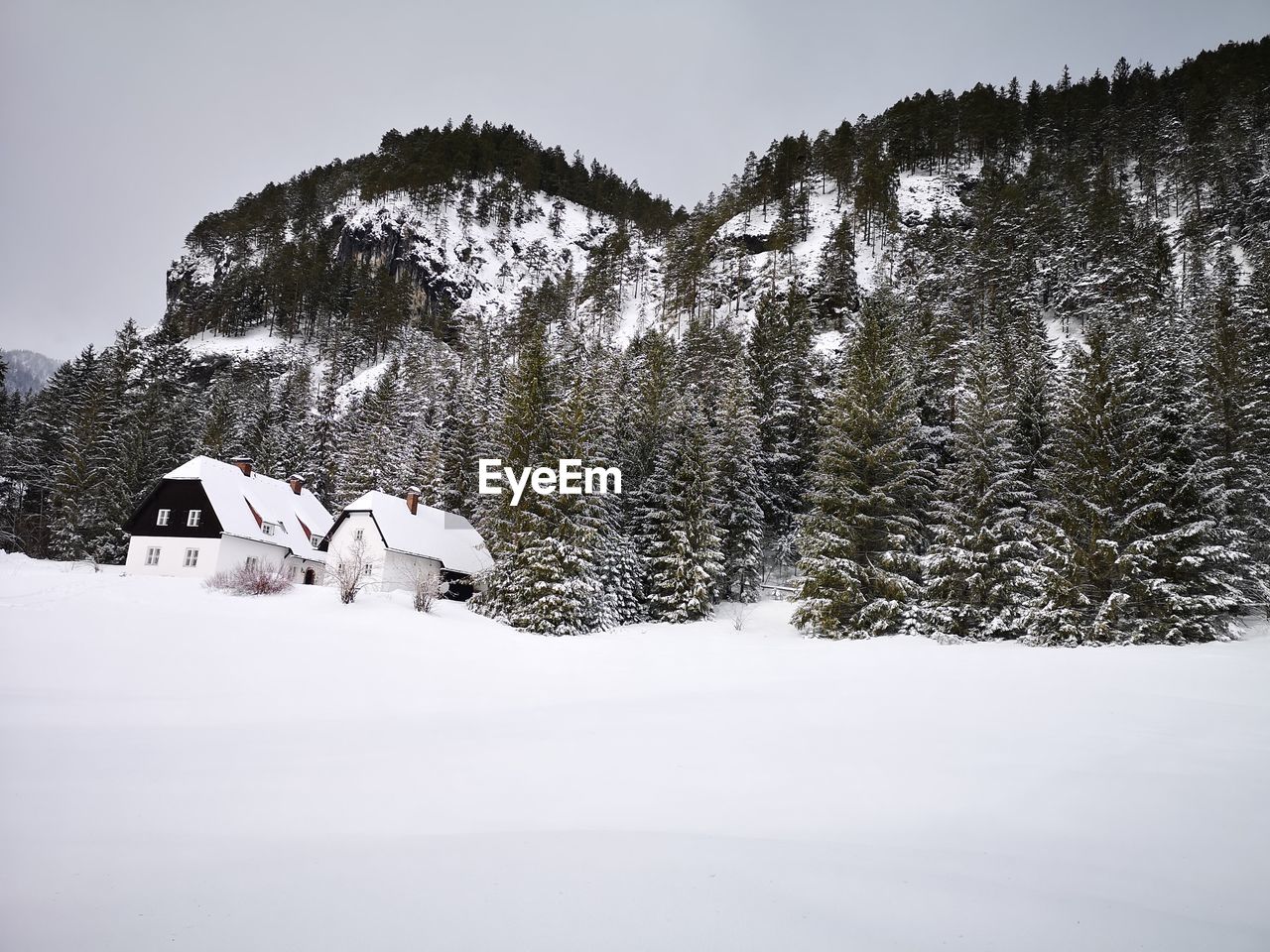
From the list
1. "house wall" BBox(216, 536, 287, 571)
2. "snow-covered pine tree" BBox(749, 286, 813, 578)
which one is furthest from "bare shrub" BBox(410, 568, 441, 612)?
"snow-covered pine tree" BBox(749, 286, 813, 578)

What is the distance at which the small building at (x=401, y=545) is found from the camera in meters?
36.5

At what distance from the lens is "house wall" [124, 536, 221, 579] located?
115ft

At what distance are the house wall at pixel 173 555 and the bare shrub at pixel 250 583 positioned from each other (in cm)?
664

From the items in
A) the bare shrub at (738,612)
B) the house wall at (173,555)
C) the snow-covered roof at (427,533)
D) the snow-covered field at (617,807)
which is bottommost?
the snow-covered field at (617,807)

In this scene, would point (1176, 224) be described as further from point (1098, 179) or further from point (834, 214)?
point (834, 214)

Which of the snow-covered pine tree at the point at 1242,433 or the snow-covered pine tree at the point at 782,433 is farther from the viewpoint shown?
the snow-covered pine tree at the point at 782,433

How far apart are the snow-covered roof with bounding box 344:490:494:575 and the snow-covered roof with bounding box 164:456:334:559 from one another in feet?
14.3

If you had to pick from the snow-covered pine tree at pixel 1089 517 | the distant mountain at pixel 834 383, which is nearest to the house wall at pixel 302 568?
the distant mountain at pixel 834 383

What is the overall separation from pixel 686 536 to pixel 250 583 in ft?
64.7

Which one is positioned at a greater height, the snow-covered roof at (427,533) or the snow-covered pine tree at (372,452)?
the snow-covered pine tree at (372,452)

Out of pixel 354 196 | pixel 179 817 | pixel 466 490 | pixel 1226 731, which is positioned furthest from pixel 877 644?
pixel 354 196

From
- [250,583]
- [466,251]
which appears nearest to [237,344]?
[466,251]

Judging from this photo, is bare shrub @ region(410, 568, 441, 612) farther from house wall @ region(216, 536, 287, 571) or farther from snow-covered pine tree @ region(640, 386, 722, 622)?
snow-covered pine tree @ region(640, 386, 722, 622)

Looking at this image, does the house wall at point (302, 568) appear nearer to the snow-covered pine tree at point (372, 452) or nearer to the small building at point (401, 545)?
the small building at point (401, 545)
